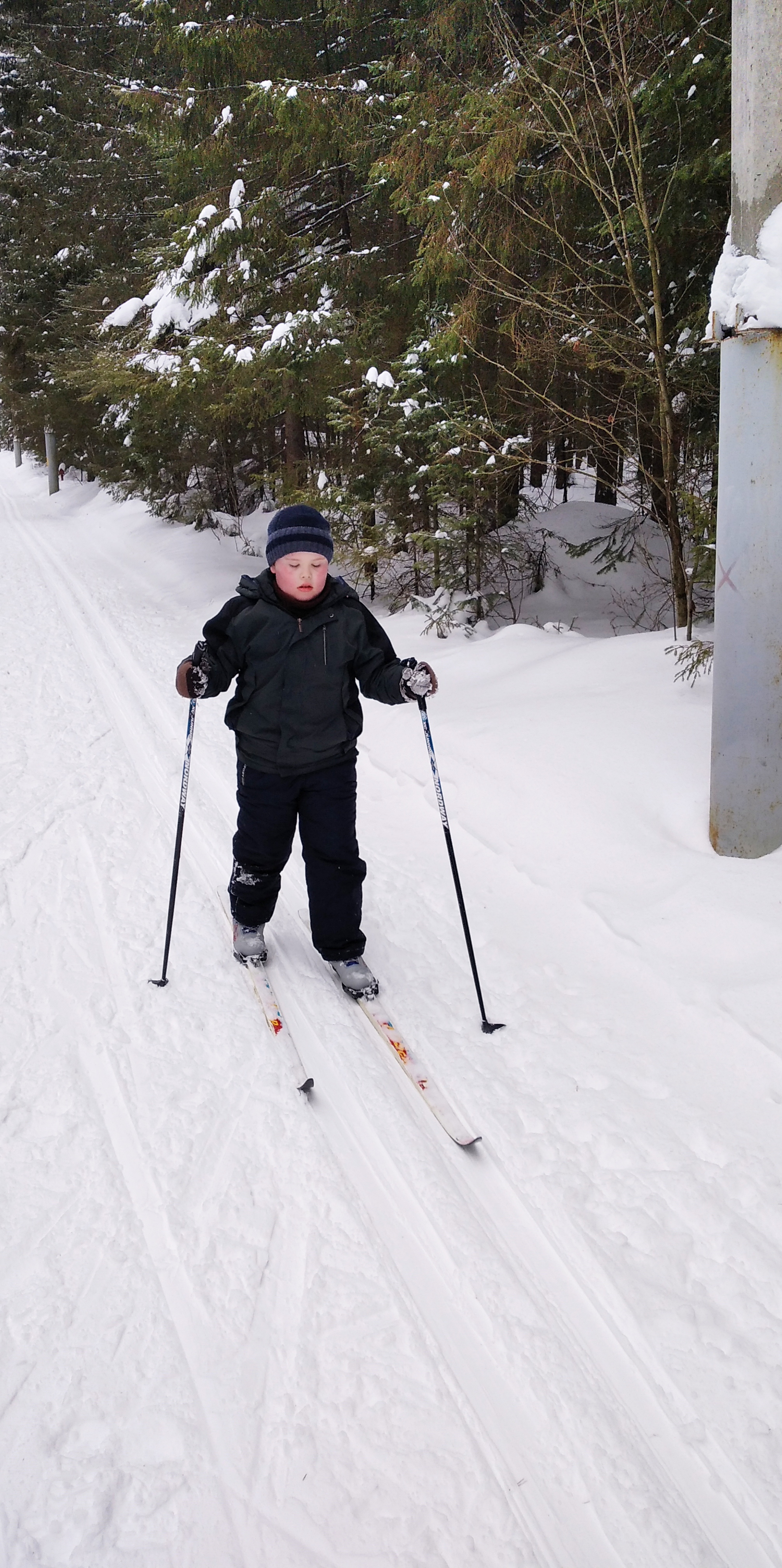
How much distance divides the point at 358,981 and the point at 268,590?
64.2 inches

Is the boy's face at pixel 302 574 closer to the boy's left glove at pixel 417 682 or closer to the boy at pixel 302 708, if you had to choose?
the boy at pixel 302 708

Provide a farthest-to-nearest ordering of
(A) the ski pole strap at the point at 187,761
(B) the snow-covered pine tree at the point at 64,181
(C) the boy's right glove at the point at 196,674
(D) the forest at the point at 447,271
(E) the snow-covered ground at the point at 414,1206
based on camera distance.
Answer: (B) the snow-covered pine tree at the point at 64,181 → (D) the forest at the point at 447,271 → (A) the ski pole strap at the point at 187,761 → (C) the boy's right glove at the point at 196,674 → (E) the snow-covered ground at the point at 414,1206

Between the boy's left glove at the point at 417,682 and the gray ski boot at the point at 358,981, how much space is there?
114 centimetres

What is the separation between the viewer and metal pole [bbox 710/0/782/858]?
11.3 feet

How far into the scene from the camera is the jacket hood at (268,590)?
3436 millimetres

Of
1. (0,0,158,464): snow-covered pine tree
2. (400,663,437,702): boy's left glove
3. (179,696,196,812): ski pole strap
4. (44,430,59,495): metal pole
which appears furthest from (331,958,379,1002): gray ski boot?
(44,430,59,495): metal pole

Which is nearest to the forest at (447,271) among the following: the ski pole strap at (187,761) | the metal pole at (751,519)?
the metal pole at (751,519)

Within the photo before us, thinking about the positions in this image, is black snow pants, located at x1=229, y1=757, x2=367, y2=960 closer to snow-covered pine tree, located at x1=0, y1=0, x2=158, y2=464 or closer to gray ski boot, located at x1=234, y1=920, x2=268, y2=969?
gray ski boot, located at x1=234, y1=920, x2=268, y2=969

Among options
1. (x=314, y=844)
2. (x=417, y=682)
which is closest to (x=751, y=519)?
(x=417, y=682)

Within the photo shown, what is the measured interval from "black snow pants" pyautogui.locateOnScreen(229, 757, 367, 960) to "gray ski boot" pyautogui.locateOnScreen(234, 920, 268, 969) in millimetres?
122

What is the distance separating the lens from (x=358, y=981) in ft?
11.7

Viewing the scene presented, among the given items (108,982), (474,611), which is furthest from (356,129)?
(108,982)

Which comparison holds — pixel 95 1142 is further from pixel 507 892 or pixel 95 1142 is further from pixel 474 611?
pixel 474 611

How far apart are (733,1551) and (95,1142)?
1966mm
